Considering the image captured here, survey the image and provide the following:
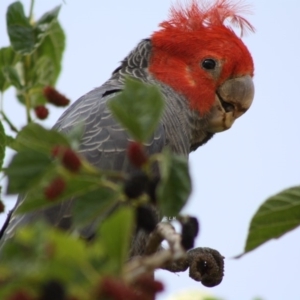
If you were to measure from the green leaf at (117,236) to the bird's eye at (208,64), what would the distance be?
3537 millimetres

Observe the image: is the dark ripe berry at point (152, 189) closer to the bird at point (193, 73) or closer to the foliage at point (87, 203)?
the foliage at point (87, 203)

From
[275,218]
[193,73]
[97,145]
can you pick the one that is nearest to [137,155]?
[275,218]

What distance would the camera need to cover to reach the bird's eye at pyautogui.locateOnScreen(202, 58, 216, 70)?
461cm

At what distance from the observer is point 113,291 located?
108 cm

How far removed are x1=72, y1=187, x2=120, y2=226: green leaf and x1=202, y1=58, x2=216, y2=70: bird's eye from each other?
3259mm

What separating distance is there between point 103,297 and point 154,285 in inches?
A: 6.0

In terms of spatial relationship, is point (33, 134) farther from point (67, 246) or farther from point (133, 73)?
point (133, 73)

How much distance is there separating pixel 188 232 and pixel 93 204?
26 centimetres

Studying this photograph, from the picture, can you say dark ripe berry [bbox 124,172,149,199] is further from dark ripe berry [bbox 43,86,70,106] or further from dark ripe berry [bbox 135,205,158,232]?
dark ripe berry [bbox 43,86,70,106]

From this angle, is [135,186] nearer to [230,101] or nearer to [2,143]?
[2,143]

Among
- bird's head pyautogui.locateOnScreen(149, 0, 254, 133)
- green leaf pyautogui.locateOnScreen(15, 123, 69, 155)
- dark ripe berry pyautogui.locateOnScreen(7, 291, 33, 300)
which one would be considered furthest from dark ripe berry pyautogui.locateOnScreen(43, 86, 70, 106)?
bird's head pyautogui.locateOnScreen(149, 0, 254, 133)

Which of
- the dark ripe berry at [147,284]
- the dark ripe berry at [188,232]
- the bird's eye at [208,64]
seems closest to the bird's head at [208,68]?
the bird's eye at [208,64]

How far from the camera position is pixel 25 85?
2.47 meters

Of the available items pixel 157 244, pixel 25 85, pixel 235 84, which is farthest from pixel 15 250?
pixel 235 84
